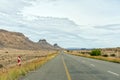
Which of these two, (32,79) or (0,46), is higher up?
(0,46)

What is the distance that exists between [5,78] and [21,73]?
4.97 metres

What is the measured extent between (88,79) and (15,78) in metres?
4.88

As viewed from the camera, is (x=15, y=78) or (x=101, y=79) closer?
(x=101, y=79)

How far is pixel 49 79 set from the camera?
17.4m

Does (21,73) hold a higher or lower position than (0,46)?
lower

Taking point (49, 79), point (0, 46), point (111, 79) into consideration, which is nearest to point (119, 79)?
point (111, 79)

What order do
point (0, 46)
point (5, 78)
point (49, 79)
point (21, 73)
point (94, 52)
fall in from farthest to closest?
point (0, 46), point (94, 52), point (21, 73), point (49, 79), point (5, 78)

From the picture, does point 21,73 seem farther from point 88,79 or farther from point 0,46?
point 0,46

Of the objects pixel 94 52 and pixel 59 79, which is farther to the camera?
pixel 94 52

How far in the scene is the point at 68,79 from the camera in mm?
17125

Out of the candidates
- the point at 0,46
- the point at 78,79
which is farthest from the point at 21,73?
the point at 0,46

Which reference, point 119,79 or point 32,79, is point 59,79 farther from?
point 119,79

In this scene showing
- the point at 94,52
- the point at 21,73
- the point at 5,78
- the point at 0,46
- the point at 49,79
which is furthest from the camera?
the point at 0,46

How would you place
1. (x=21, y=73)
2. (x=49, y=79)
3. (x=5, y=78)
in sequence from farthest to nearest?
(x=21, y=73) < (x=49, y=79) < (x=5, y=78)
